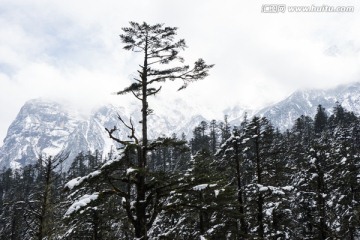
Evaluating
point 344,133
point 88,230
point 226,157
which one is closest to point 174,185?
point 226,157

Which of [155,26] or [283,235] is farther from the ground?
[155,26]

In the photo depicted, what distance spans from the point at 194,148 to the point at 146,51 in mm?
85836

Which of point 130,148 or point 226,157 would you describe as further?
point 226,157

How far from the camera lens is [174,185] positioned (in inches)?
486

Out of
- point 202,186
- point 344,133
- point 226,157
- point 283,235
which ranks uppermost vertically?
point 344,133

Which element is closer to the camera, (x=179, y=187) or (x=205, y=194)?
(x=179, y=187)

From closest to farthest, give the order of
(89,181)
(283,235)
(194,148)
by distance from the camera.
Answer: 1. (89,181)
2. (283,235)
3. (194,148)

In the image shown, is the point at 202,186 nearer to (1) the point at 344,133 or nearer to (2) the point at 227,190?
(2) the point at 227,190

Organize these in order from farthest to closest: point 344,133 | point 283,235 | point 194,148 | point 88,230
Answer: point 194,148, point 344,133, point 88,230, point 283,235

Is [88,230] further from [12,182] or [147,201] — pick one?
[12,182]

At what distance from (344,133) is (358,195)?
30354mm

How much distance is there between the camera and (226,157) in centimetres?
2256

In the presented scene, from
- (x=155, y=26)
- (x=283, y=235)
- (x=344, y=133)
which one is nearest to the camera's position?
(x=155, y=26)

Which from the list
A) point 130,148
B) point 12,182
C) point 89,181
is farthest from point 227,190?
point 12,182
